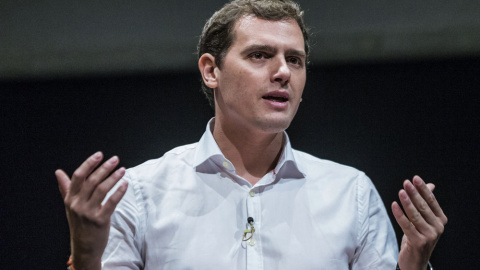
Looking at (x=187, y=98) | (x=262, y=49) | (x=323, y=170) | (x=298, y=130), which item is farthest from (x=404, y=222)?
(x=187, y=98)

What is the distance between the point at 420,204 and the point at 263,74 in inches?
24.7

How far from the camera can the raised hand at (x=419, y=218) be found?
147 centimetres

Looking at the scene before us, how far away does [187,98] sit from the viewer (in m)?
2.57

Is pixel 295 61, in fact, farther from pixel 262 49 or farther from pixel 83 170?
pixel 83 170

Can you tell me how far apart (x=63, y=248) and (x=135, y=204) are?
3.12 ft

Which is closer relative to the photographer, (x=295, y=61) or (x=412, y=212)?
(x=412, y=212)

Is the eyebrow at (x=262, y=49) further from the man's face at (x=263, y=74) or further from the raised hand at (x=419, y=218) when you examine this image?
the raised hand at (x=419, y=218)

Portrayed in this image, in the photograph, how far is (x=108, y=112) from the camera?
254cm

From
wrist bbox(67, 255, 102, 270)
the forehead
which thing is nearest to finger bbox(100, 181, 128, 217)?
wrist bbox(67, 255, 102, 270)

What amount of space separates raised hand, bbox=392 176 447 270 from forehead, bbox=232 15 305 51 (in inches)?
24.6

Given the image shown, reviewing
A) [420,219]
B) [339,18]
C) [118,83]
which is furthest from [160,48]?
[420,219]

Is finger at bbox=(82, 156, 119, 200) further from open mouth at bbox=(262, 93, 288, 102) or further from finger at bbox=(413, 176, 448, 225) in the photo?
finger at bbox=(413, 176, 448, 225)

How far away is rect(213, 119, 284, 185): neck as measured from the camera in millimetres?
1859

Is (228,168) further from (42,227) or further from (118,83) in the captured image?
(42,227)
